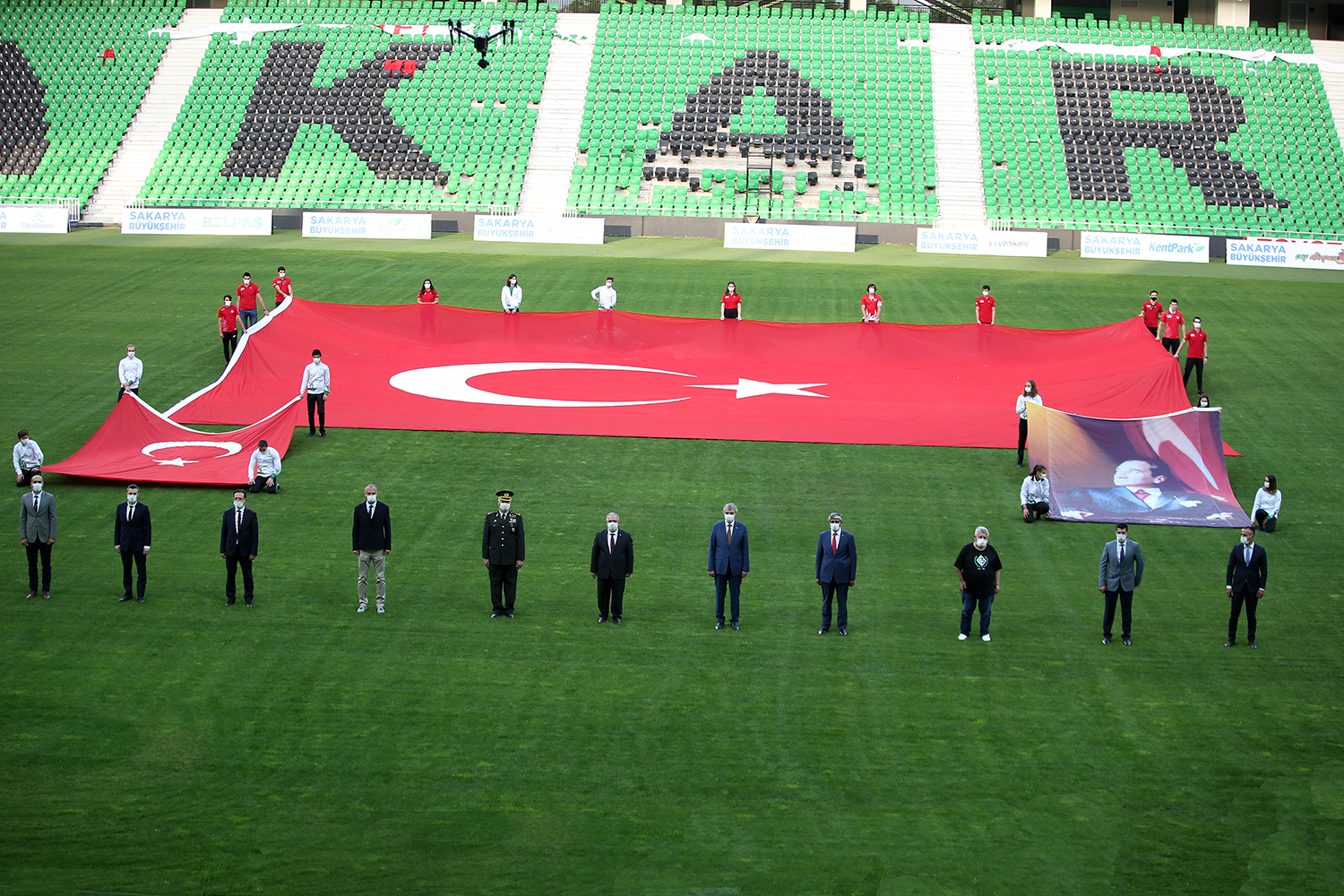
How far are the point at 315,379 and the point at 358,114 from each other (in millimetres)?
33701

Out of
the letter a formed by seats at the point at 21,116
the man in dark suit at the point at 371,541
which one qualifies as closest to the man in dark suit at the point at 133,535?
the man in dark suit at the point at 371,541

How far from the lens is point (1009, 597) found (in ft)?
52.5

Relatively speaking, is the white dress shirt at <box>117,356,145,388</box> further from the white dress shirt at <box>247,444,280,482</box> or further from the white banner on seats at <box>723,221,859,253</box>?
the white banner on seats at <box>723,221,859,253</box>

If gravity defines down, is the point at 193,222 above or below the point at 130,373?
above

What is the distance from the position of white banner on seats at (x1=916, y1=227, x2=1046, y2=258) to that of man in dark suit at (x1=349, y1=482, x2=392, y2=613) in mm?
31594

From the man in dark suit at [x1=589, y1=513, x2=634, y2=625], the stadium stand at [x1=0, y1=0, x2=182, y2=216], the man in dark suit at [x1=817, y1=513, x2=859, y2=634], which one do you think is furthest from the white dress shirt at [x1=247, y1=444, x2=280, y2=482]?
the stadium stand at [x1=0, y1=0, x2=182, y2=216]

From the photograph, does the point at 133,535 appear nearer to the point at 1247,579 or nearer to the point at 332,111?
the point at 1247,579

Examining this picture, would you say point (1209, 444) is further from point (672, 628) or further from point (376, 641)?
point (376, 641)

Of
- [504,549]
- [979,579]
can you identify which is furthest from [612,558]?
[979,579]

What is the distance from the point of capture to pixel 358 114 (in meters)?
52.3

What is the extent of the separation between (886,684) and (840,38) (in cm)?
4756

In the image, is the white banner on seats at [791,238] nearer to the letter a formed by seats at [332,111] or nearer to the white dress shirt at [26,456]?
the letter a formed by seats at [332,111]

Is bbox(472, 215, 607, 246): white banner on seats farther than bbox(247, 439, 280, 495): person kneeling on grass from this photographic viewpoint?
Yes

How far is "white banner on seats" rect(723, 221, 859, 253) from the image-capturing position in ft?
141
